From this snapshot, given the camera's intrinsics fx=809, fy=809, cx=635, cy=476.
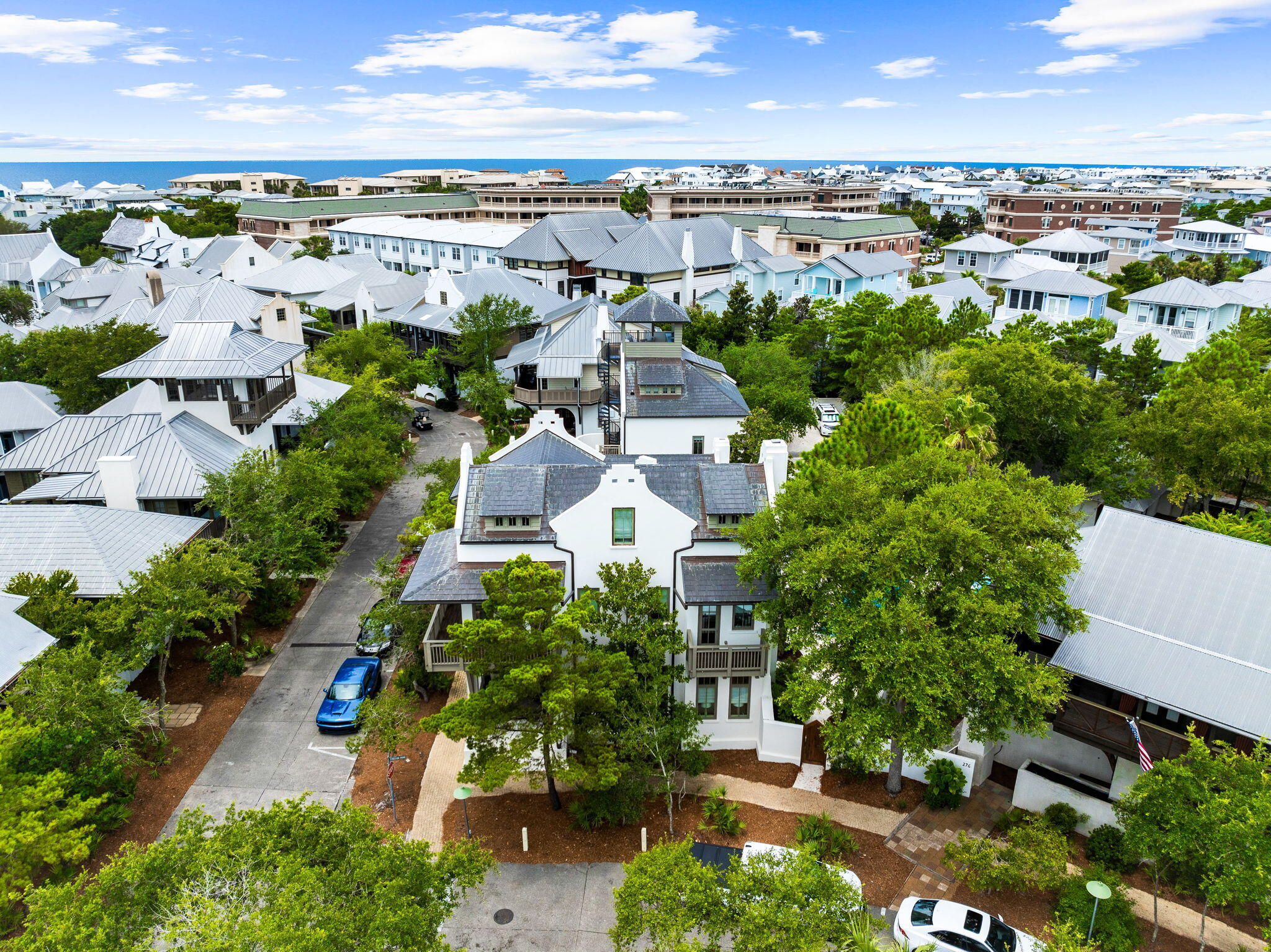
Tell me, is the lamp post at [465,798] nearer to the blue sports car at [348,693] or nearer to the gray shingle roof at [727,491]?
the blue sports car at [348,693]

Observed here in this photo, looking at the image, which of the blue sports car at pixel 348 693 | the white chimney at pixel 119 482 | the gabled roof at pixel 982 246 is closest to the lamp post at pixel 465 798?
the blue sports car at pixel 348 693

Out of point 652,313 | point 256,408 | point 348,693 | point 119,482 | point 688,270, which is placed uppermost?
point 688,270

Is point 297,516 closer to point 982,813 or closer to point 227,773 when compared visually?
point 227,773

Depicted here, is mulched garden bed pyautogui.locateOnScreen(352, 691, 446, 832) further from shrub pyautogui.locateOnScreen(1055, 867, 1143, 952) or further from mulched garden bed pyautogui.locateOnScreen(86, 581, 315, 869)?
shrub pyautogui.locateOnScreen(1055, 867, 1143, 952)

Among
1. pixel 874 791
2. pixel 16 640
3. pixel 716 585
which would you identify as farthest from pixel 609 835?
pixel 16 640

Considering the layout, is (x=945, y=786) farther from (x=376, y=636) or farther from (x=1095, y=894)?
(x=376, y=636)

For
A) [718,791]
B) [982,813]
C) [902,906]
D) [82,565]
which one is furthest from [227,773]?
[982,813]
